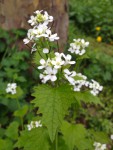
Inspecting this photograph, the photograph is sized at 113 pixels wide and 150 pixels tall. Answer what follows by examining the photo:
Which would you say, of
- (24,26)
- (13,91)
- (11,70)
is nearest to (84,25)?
(24,26)

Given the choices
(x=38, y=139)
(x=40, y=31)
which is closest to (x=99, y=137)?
(x=38, y=139)

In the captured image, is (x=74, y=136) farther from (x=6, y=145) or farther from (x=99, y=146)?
(x=6, y=145)

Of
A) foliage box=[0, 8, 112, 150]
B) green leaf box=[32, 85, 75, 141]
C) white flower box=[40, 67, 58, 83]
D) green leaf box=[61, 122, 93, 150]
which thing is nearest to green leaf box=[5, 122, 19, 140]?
foliage box=[0, 8, 112, 150]

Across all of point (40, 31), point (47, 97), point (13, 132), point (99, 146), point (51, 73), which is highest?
point (40, 31)

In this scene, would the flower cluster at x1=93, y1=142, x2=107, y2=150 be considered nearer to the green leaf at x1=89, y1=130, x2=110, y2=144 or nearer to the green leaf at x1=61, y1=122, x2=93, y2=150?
the green leaf at x1=89, y1=130, x2=110, y2=144

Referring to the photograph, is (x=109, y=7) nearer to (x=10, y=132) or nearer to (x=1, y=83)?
(x=1, y=83)

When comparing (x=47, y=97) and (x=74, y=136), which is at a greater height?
(x=47, y=97)
